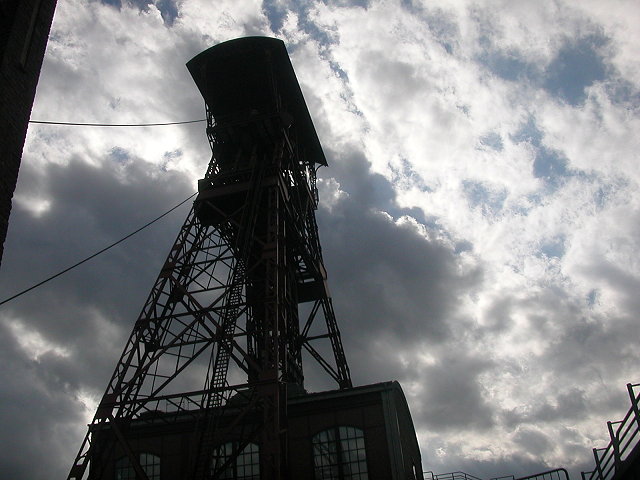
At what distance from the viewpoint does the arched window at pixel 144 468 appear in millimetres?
16375

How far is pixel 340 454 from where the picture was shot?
15281 mm

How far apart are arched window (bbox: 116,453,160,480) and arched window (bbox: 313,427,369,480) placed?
16.3 feet

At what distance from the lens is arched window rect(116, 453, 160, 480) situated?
16375 millimetres

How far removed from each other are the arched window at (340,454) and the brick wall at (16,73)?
11319mm

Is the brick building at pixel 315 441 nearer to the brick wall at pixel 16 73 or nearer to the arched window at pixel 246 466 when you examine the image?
Answer: the arched window at pixel 246 466

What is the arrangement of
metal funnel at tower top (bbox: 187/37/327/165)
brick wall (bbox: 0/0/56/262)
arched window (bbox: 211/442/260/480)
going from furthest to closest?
metal funnel at tower top (bbox: 187/37/327/165)
arched window (bbox: 211/442/260/480)
brick wall (bbox: 0/0/56/262)

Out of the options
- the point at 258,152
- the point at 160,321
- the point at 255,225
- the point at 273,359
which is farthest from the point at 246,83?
the point at 273,359

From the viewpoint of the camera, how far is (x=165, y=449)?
16594 mm

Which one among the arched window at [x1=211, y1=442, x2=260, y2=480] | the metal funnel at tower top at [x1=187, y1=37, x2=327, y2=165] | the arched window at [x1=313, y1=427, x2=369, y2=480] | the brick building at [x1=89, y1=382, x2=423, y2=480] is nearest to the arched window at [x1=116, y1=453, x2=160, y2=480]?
the brick building at [x1=89, y1=382, x2=423, y2=480]

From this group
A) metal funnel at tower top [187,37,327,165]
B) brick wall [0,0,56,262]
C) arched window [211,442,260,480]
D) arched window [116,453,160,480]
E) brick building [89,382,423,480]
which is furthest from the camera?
metal funnel at tower top [187,37,327,165]

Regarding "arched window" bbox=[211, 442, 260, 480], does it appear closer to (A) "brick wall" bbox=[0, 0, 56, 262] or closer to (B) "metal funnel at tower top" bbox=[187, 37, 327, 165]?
(A) "brick wall" bbox=[0, 0, 56, 262]

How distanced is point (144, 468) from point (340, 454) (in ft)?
20.0

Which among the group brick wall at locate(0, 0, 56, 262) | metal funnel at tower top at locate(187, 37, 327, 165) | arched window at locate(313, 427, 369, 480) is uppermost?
metal funnel at tower top at locate(187, 37, 327, 165)

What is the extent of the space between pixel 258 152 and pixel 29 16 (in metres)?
12.9
